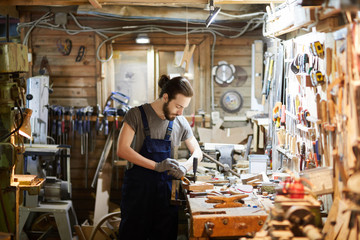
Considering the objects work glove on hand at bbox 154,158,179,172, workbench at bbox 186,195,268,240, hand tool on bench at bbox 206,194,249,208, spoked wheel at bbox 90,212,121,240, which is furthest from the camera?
spoked wheel at bbox 90,212,121,240

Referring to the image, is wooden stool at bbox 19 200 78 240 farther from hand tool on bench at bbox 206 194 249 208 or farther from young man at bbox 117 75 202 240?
hand tool on bench at bbox 206 194 249 208

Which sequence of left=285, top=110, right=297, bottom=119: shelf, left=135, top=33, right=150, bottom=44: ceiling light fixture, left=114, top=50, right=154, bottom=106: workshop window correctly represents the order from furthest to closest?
left=114, top=50, right=154, bottom=106: workshop window
left=135, top=33, right=150, bottom=44: ceiling light fixture
left=285, top=110, right=297, bottom=119: shelf

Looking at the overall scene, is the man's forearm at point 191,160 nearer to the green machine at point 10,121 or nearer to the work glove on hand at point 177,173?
the work glove on hand at point 177,173

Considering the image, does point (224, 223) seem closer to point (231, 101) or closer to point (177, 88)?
point (177, 88)

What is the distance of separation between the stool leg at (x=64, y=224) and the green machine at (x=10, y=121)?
1458mm

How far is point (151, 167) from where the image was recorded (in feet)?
13.7

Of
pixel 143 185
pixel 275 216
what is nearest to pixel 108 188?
pixel 143 185

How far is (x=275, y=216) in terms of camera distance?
2859 millimetres

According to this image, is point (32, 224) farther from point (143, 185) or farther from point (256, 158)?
point (256, 158)

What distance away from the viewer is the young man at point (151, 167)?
164 inches

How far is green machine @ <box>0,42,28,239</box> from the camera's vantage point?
401 cm

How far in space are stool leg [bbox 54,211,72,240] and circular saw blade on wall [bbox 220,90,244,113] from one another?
2752 mm

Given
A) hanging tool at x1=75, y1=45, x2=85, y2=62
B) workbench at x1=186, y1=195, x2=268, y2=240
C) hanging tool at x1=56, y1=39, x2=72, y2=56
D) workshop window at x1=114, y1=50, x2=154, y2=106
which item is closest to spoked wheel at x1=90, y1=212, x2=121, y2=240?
workshop window at x1=114, y1=50, x2=154, y2=106

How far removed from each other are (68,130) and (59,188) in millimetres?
1308
